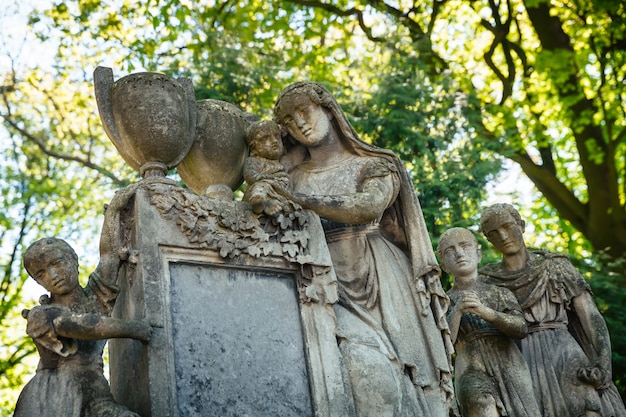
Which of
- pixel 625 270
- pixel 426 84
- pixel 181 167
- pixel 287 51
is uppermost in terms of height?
pixel 287 51

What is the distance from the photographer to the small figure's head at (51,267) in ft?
20.0

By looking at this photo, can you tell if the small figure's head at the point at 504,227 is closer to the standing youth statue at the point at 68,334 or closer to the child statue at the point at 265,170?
the child statue at the point at 265,170

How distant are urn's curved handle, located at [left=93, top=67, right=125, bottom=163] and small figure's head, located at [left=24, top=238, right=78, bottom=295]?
1.01m

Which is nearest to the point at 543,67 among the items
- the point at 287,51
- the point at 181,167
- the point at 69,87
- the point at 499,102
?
the point at 499,102

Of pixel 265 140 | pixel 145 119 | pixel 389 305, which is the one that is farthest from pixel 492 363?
pixel 145 119

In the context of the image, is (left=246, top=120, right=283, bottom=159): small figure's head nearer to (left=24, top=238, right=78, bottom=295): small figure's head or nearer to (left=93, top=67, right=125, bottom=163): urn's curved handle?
(left=93, top=67, right=125, bottom=163): urn's curved handle

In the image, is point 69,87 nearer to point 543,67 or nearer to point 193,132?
point 543,67

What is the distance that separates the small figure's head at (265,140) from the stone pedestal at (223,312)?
25.8 inches

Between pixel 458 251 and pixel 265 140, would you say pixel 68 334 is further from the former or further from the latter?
pixel 458 251

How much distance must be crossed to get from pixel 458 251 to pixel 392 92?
756cm

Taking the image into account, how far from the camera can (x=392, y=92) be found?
1549cm

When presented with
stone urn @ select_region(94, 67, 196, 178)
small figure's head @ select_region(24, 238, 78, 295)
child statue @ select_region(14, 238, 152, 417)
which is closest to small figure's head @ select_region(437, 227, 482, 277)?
stone urn @ select_region(94, 67, 196, 178)

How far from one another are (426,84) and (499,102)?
300 cm

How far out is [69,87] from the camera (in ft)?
60.8
